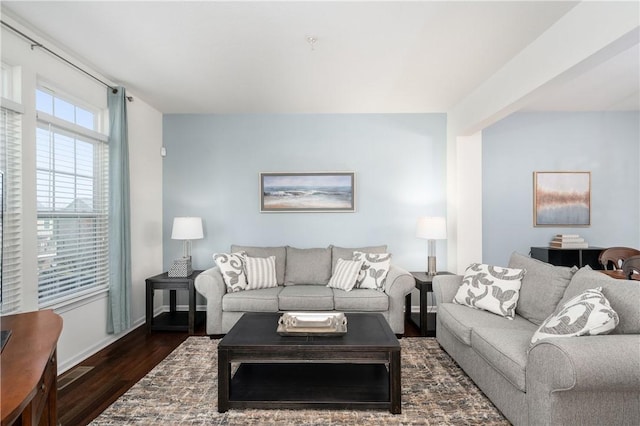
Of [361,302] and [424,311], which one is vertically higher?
[361,302]

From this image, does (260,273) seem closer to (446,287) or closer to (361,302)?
(361,302)

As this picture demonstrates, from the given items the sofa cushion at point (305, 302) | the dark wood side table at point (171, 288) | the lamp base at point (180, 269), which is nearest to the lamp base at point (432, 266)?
the sofa cushion at point (305, 302)

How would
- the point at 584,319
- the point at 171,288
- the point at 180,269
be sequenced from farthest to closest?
the point at 180,269, the point at 171,288, the point at 584,319

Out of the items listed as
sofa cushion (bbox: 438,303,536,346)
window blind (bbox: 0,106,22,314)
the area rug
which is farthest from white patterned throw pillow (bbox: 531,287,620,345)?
window blind (bbox: 0,106,22,314)

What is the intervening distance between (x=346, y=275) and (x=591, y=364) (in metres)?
2.33

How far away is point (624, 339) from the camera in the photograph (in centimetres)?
163

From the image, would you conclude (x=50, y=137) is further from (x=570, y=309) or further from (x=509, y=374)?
(x=570, y=309)

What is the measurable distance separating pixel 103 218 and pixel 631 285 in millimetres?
4212

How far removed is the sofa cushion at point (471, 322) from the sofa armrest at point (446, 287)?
228mm

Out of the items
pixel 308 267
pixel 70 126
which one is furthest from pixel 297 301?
pixel 70 126

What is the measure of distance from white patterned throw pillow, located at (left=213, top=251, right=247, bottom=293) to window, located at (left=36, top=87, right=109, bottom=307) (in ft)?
3.66

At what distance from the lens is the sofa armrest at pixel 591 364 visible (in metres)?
1.51

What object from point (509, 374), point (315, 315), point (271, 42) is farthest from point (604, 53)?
point (315, 315)

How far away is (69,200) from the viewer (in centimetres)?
285
